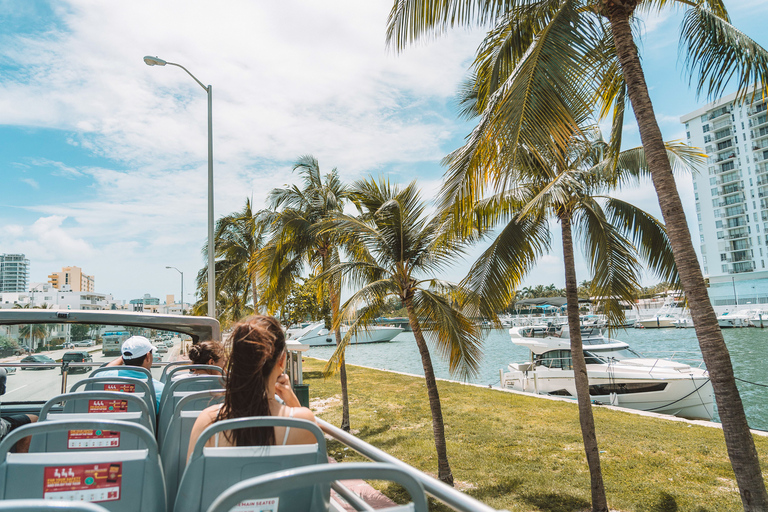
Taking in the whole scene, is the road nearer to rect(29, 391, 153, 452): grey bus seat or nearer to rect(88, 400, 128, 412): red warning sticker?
rect(88, 400, 128, 412): red warning sticker

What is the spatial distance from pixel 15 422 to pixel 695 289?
6.88 m

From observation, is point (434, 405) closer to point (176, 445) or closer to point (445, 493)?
point (176, 445)

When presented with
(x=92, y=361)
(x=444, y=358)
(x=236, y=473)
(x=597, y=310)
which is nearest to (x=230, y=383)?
(x=236, y=473)

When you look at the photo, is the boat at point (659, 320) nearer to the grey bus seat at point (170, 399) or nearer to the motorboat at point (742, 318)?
the motorboat at point (742, 318)

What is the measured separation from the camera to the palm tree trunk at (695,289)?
5.00m

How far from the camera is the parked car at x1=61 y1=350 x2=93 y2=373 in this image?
5379 mm

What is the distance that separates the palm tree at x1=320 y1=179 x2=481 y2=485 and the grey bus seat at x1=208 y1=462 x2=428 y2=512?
774 centimetres

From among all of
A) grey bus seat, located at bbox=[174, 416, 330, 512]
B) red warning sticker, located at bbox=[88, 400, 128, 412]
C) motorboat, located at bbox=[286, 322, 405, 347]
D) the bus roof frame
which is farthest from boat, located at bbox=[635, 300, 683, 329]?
grey bus seat, located at bbox=[174, 416, 330, 512]

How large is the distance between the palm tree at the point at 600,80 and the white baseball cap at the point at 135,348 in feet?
14.1

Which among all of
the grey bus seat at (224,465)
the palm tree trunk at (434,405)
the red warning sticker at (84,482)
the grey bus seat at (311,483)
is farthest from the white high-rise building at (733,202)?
the red warning sticker at (84,482)

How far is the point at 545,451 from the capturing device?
37.2 ft

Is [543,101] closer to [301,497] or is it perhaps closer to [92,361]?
[301,497]

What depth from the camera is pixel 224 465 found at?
1887mm

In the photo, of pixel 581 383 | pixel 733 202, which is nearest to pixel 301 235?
pixel 581 383
